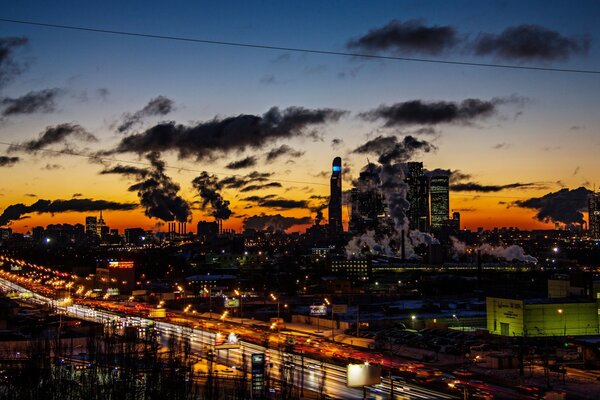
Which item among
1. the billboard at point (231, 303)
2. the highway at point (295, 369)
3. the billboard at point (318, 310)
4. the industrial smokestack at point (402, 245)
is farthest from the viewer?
the industrial smokestack at point (402, 245)

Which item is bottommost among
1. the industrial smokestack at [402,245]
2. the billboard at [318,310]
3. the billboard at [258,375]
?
the billboard at [318,310]

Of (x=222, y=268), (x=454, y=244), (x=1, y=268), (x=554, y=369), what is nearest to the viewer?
(x=554, y=369)

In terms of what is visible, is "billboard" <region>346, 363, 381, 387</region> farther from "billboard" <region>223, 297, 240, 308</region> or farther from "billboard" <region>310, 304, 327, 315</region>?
"billboard" <region>223, 297, 240, 308</region>

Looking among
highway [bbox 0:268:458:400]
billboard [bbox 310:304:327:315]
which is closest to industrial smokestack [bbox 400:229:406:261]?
billboard [bbox 310:304:327:315]

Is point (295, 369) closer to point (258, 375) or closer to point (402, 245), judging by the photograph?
point (258, 375)

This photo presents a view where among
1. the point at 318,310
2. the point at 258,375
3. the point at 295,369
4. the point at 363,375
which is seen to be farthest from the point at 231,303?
the point at 363,375

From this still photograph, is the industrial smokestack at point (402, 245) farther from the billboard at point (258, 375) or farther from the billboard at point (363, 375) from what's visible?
the billboard at point (363, 375)

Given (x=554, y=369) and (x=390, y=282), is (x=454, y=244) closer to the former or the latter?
(x=390, y=282)

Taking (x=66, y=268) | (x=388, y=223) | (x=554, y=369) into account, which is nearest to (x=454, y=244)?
(x=388, y=223)

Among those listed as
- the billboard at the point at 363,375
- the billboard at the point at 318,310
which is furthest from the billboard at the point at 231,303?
the billboard at the point at 363,375
